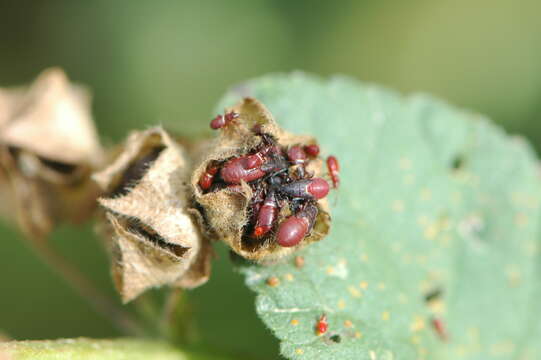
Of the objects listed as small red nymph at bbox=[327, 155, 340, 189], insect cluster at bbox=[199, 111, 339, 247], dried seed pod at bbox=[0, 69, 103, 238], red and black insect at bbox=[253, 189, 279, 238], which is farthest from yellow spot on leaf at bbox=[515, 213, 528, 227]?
dried seed pod at bbox=[0, 69, 103, 238]

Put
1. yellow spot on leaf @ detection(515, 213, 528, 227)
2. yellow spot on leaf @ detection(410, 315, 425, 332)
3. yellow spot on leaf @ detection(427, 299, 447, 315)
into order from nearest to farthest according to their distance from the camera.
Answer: yellow spot on leaf @ detection(410, 315, 425, 332)
yellow spot on leaf @ detection(427, 299, 447, 315)
yellow spot on leaf @ detection(515, 213, 528, 227)

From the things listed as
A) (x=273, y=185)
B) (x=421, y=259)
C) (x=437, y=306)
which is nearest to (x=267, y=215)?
(x=273, y=185)

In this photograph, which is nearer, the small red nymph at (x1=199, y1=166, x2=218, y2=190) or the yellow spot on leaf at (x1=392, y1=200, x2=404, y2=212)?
the small red nymph at (x1=199, y1=166, x2=218, y2=190)

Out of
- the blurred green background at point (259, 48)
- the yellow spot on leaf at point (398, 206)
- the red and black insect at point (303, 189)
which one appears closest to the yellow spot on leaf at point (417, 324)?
the yellow spot on leaf at point (398, 206)

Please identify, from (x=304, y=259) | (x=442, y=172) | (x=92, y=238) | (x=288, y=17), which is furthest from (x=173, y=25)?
(x=304, y=259)

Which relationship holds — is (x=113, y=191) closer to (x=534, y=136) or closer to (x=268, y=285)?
(x=268, y=285)

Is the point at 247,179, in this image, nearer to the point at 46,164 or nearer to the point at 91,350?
the point at 91,350

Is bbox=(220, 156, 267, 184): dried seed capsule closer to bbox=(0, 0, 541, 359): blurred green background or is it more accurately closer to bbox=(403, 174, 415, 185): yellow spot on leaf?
bbox=(403, 174, 415, 185): yellow spot on leaf

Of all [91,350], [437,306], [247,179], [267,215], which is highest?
[437,306]
